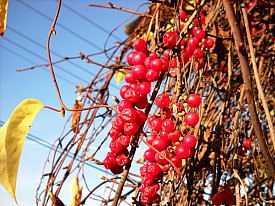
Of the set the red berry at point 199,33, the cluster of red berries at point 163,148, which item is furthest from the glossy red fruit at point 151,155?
the red berry at point 199,33

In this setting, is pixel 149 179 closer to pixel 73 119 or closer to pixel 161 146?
pixel 161 146

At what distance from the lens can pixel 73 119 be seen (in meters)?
1.11

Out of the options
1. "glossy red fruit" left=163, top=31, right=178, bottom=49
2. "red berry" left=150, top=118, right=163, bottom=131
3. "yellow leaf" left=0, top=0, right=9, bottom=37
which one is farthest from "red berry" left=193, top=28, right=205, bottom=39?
"yellow leaf" left=0, top=0, right=9, bottom=37

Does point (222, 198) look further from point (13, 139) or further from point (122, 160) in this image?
point (13, 139)

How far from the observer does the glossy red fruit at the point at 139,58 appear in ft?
1.78

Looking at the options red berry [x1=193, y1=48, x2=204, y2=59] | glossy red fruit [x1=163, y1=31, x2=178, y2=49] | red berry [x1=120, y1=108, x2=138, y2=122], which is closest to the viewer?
red berry [x1=120, y1=108, x2=138, y2=122]

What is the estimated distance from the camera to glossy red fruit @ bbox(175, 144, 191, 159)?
50 cm

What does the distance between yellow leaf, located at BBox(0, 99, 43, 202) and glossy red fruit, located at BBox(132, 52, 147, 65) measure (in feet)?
0.50

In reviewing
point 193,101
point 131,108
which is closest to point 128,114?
point 131,108

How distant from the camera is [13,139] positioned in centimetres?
49

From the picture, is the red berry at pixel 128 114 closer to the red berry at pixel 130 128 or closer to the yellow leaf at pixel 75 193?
the red berry at pixel 130 128

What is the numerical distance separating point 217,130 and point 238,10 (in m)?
0.26

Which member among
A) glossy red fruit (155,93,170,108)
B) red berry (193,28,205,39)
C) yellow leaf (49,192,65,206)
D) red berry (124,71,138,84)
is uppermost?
red berry (193,28,205,39)

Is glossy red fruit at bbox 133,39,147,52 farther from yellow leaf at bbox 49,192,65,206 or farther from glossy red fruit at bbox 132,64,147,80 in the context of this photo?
yellow leaf at bbox 49,192,65,206
